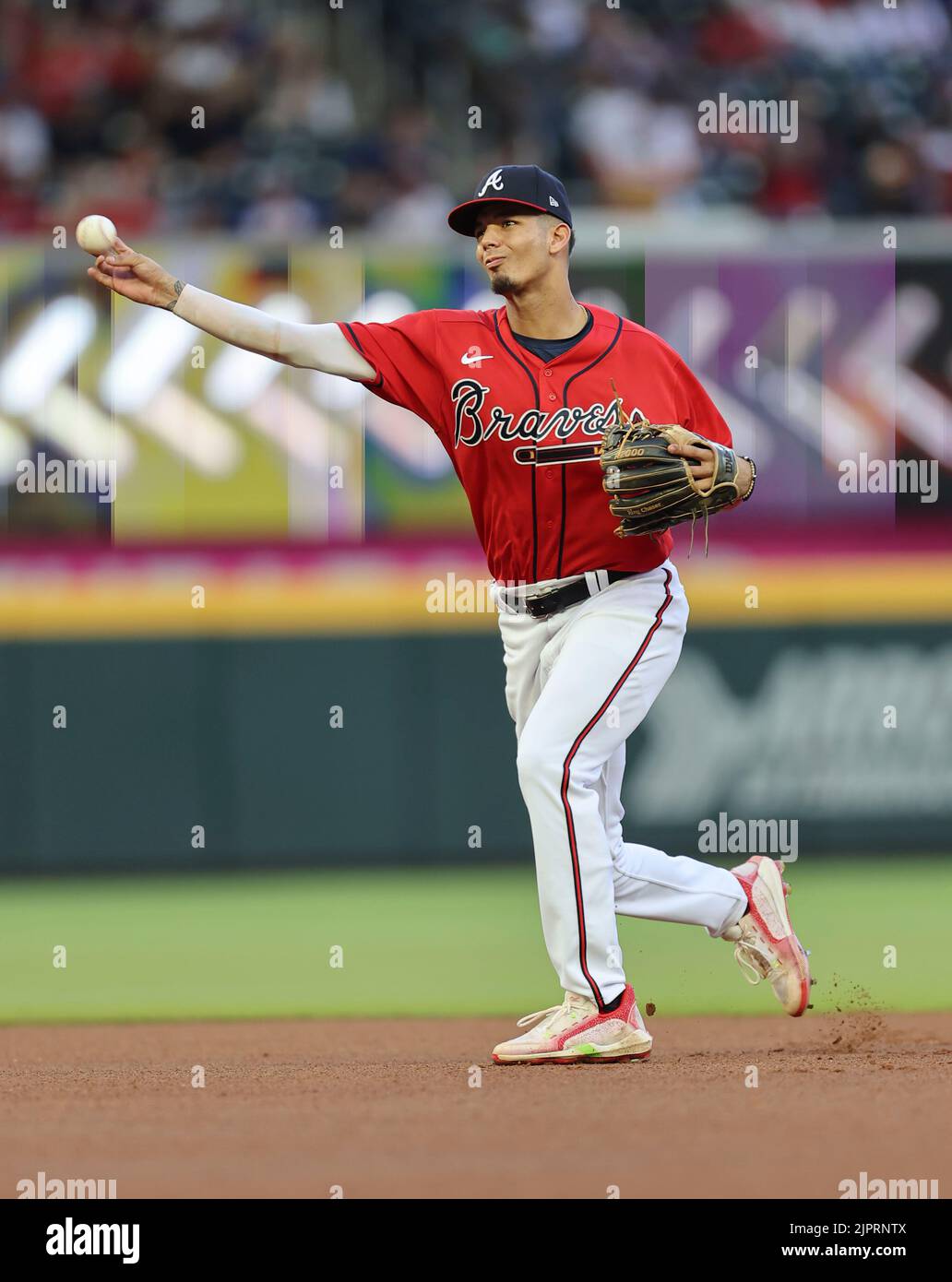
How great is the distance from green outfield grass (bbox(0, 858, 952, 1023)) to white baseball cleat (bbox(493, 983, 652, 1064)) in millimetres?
1498

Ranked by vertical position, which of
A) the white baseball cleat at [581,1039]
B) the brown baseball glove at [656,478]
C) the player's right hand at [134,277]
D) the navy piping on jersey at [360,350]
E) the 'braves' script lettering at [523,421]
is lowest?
the white baseball cleat at [581,1039]

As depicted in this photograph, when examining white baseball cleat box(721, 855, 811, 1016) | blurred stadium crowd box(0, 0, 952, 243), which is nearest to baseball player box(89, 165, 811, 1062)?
white baseball cleat box(721, 855, 811, 1016)

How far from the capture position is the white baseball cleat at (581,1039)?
4.64 m

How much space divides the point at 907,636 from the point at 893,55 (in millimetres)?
5094

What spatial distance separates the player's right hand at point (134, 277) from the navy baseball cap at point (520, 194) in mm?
738

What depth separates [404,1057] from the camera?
515 centimetres

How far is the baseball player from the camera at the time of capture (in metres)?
4.68

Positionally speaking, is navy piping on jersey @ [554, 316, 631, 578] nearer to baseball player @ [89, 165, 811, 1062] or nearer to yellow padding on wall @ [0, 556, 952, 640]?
baseball player @ [89, 165, 811, 1062]

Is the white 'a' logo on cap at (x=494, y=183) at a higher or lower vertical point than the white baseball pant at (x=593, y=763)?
higher

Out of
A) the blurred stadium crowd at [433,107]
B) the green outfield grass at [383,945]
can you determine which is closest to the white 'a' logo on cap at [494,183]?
the green outfield grass at [383,945]

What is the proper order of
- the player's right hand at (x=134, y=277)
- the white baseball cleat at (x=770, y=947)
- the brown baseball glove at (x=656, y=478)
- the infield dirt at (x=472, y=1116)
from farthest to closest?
the white baseball cleat at (x=770, y=947), the player's right hand at (x=134, y=277), the brown baseball glove at (x=656, y=478), the infield dirt at (x=472, y=1116)

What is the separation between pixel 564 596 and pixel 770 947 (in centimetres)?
113

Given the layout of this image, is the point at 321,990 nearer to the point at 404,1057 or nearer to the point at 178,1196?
the point at 404,1057

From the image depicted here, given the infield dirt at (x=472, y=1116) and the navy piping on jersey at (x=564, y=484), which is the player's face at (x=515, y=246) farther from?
the infield dirt at (x=472, y=1116)
